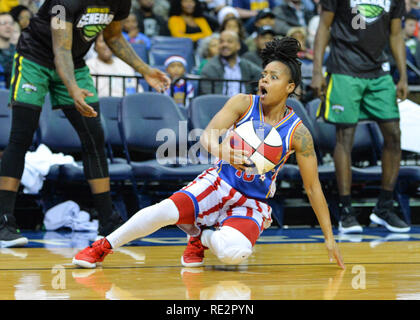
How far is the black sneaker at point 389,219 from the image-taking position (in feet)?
18.1

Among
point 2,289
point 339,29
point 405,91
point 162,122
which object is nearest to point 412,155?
point 405,91

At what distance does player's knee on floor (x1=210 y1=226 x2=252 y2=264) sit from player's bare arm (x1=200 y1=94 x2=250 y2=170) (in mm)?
324

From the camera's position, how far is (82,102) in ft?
13.7

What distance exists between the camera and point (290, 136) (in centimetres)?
357

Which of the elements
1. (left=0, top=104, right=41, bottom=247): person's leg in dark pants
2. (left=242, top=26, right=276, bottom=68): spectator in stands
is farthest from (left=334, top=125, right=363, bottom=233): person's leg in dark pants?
(left=242, top=26, right=276, bottom=68): spectator in stands

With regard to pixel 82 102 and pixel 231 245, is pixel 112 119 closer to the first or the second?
pixel 82 102

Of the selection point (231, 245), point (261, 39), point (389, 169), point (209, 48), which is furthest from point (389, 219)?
point (209, 48)

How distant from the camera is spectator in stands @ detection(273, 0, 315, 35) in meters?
10.2

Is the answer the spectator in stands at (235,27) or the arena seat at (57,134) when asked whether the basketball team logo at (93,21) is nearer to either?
the arena seat at (57,134)

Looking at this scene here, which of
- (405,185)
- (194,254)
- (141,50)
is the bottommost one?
(405,185)

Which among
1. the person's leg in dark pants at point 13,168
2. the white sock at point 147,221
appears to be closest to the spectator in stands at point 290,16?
the person's leg in dark pants at point 13,168

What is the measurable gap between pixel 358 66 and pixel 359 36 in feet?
0.78
